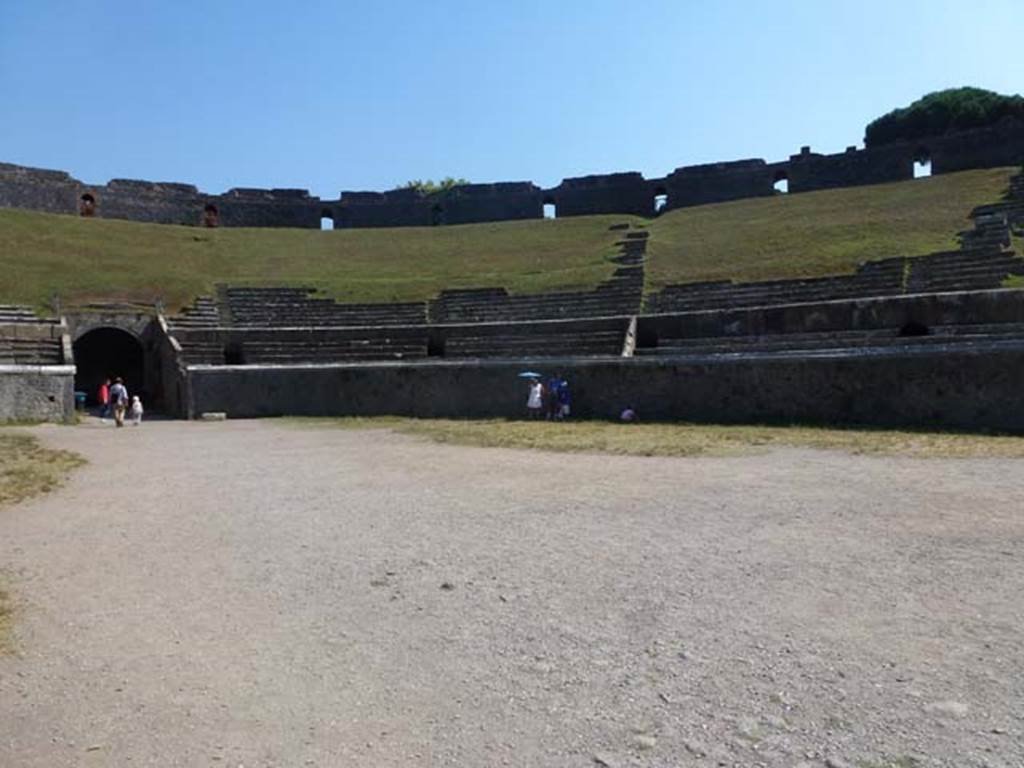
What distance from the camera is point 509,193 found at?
152 feet

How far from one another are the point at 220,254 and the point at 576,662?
34.1 meters

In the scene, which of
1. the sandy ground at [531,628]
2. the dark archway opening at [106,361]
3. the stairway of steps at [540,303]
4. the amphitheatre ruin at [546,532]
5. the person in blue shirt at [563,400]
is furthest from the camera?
the dark archway opening at [106,361]

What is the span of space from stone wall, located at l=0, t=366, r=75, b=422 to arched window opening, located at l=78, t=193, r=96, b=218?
86.6 feet

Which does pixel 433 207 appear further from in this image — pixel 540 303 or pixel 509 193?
pixel 540 303

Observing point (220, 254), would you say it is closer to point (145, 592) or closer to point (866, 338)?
point (866, 338)

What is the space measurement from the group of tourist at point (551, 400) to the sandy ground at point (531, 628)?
25.4ft

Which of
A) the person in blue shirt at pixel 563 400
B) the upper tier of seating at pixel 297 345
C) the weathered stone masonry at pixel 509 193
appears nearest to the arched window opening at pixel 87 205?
the weathered stone masonry at pixel 509 193

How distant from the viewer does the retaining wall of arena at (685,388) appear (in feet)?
38.2

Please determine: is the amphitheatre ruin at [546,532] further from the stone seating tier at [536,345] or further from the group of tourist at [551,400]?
the group of tourist at [551,400]

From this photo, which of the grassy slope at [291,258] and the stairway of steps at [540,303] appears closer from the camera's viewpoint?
the stairway of steps at [540,303]

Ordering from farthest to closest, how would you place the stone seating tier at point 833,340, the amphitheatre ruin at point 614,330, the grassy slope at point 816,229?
the grassy slope at point 816,229 < the stone seating tier at point 833,340 < the amphitheatre ruin at point 614,330

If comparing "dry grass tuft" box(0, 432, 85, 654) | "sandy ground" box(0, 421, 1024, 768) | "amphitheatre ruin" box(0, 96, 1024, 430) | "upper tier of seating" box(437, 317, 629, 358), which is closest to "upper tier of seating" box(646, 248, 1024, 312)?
"amphitheatre ruin" box(0, 96, 1024, 430)

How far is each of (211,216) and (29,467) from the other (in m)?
36.8

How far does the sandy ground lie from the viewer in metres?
2.96
